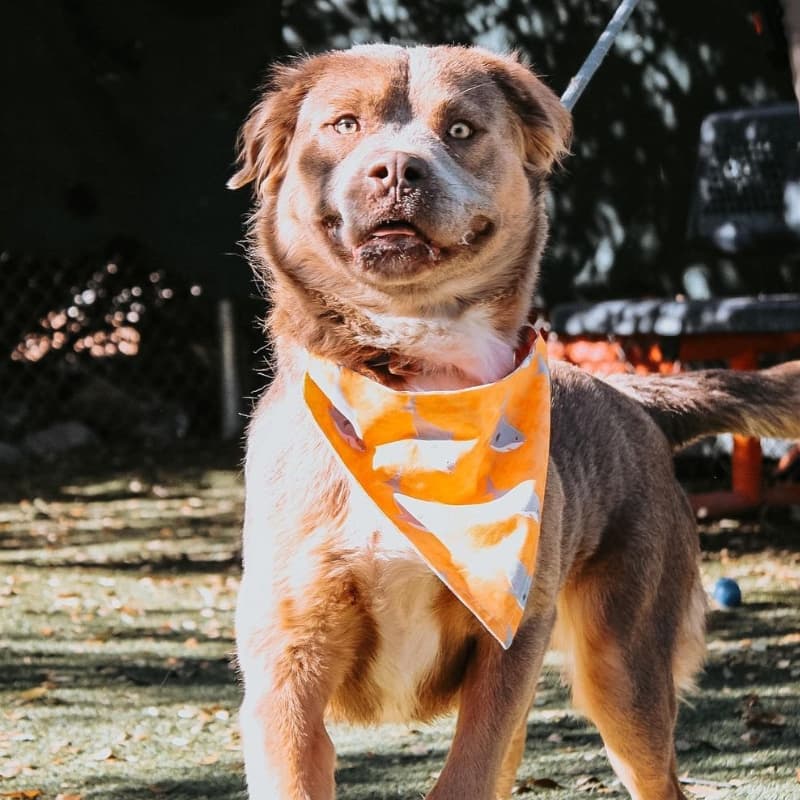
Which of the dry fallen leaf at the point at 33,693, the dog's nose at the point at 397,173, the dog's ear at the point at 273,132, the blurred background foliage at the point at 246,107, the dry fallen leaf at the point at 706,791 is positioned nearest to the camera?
the dog's nose at the point at 397,173

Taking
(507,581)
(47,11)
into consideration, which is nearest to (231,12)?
(47,11)

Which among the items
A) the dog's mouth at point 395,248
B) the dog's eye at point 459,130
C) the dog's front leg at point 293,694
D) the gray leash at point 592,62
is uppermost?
the gray leash at point 592,62

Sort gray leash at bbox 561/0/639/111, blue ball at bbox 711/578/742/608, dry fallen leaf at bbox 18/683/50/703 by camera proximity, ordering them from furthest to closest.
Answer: blue ball at bbox 711/578/742/608
dry fallen leaf at bbox 18/683/50/703
gray leash at bbox 561/0/639/111

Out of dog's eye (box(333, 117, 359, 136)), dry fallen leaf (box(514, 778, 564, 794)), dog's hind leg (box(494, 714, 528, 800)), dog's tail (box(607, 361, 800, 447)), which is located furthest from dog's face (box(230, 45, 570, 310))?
dry fallen leaf (box(514, 778, 564, 794))

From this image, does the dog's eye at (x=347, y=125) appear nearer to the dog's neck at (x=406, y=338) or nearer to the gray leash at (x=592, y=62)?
the dog's neck at (x=406, y=338)

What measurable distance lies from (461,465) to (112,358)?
8.28 m

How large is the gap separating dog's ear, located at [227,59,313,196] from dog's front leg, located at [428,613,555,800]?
1.19 m

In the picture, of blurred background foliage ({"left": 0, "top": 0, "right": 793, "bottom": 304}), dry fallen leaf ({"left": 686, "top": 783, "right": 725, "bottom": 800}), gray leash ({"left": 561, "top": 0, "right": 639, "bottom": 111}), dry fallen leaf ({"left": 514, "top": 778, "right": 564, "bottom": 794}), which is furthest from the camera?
blurred background foliage ({"left": 0, "top": 0, "right": 793, "bottom": 304})

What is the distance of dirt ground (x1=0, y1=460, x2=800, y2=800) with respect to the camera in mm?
4125

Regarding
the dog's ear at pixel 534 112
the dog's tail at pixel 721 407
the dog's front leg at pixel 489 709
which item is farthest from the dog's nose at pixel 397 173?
the dog's tail at pixel 721 407

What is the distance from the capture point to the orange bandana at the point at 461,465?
3.00 meters

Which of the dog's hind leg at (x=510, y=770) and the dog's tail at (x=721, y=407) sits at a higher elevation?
the dog's tail at (x=721, y=407)

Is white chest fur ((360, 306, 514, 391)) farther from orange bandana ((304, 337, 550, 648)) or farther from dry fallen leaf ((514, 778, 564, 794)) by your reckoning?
dry fallen leaf ((514, 778, 564, 794))

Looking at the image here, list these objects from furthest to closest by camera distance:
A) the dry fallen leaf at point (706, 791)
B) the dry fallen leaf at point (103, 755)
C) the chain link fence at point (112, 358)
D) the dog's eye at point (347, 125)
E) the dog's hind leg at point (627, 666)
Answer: the chain link fence at point (112, 358) → the dry fallen leaf at point (103, 755) → the dry fallen leaf at point (706, 791) → the dog's hind leg at point (627, 666) → the dog's eye at point (347, 125)
